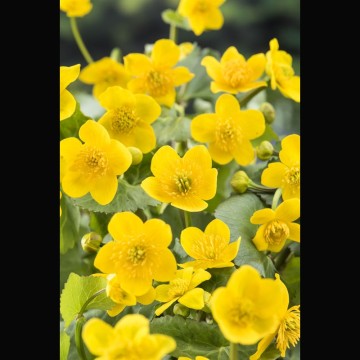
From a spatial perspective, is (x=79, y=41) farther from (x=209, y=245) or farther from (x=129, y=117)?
(x=209, y=245)

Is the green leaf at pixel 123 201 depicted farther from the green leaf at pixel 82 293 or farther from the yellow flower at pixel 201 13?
the yellow flower at pixel 201 13

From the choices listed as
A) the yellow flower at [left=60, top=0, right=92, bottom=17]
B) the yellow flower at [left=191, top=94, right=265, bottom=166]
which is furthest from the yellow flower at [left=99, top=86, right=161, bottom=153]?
the yellow flower at [left=60, top=0, right=92, bottom=17]


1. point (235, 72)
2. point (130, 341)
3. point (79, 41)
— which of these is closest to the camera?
point (130, 341)

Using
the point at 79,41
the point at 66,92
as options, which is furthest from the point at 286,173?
the point at 79,41

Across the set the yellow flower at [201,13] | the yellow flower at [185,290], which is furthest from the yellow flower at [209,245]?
the yellow flower at [201,13]

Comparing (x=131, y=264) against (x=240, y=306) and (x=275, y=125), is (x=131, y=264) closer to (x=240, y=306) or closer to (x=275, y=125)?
(x=240, y=306)
